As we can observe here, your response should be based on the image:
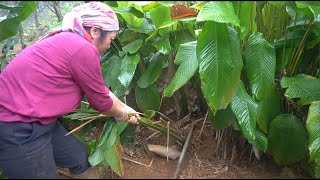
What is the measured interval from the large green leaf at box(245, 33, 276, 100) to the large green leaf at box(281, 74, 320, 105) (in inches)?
4.4

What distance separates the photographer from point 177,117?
92.8 inches

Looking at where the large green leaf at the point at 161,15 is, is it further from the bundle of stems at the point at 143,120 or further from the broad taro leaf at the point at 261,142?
the broad taro leaf at the point at 261,142

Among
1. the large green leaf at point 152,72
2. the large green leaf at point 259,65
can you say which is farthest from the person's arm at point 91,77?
the large green leaf at point 259,65

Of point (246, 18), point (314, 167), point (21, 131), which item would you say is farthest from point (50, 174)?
point (314, 167)

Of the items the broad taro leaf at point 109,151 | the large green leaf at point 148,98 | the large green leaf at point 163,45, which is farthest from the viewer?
the large green leaf at point 148,98

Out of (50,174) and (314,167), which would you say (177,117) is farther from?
(50,174)

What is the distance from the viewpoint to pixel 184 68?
171cm

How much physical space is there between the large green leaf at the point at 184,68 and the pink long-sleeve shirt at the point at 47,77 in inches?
17.0

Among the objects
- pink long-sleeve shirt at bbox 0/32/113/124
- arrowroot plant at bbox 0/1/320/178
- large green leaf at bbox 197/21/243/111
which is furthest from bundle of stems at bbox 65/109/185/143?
large green leaf at bbox 197/21/243/111

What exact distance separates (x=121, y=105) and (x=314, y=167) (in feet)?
3.43

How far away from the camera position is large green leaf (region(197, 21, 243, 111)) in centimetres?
156

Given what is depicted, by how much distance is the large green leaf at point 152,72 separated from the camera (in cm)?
211

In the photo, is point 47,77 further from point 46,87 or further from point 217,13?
point 217,13

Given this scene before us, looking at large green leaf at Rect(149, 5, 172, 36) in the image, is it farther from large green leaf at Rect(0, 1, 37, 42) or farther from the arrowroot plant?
large green leaf at Rect(0, 1, 37, 42)
